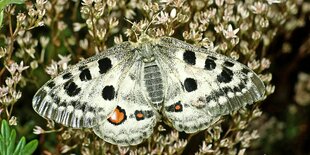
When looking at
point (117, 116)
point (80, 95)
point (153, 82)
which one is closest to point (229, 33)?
point (153, 82)

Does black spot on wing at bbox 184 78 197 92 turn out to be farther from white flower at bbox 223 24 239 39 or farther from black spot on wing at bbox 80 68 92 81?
black spot on wing at bbox 80 68 92 81

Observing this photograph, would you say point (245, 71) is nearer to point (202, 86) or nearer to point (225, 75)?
point (225, 75)

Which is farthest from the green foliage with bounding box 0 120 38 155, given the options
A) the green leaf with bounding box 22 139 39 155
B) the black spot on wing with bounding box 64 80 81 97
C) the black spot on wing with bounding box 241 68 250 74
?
the black spot on wing with bounding box 241 68 250 74

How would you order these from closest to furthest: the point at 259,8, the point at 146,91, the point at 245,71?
the point at 245,71 → the point at 146,91 → the point at 259,8

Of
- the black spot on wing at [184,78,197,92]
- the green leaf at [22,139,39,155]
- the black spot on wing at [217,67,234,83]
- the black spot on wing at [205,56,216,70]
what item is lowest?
the green leaf at [22,139,39,155]

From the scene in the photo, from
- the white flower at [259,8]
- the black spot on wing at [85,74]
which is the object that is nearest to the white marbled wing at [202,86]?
the black spot on wing at [85,74]

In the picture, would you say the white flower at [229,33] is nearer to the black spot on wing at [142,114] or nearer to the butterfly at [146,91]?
the butterfly at [146,91]
